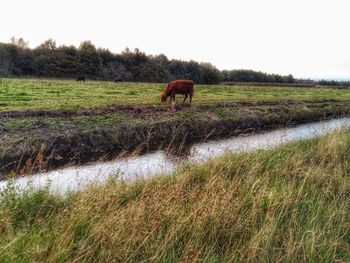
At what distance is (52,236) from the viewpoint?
14.2 feet

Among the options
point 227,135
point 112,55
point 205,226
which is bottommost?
point 227,135

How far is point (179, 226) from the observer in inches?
176

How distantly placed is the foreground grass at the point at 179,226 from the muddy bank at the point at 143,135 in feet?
7.15

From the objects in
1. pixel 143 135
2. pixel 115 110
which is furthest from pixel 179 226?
pixel 115 110

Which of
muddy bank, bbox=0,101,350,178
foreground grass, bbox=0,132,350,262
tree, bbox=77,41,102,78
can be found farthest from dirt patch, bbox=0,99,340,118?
tree, bbox=77,41,102,78

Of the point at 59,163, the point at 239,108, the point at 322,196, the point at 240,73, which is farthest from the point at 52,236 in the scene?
the point at 240,73

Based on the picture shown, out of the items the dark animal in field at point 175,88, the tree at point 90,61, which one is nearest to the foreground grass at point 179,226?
the dark animal in field at point 175,88

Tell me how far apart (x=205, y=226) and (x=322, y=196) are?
247 cm

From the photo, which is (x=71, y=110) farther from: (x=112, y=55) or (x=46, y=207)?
(x=112, y=55)

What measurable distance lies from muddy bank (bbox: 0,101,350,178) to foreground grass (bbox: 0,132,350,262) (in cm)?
218

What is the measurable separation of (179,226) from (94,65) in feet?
193

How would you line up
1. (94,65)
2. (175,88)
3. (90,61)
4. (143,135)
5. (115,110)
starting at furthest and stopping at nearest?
(94,65)
(90,61)
(175,88)
(115,110)
(143,135)

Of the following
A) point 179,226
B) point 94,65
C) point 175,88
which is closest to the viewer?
point 179,226

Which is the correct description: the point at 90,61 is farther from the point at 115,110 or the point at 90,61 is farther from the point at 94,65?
the point at 115,110
